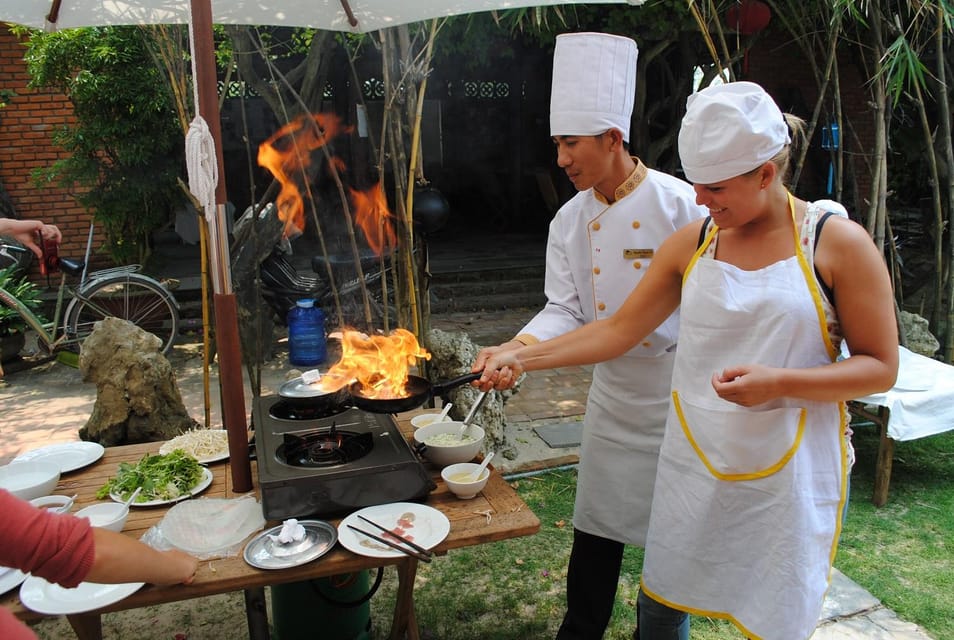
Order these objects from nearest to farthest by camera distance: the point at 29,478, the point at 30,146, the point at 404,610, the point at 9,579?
1. the point at 9,579
2. the point at 29,478
3. the point at 404,610
4. the point at 30,146

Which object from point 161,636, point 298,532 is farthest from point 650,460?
point 161,636

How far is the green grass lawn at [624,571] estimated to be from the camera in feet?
11.6

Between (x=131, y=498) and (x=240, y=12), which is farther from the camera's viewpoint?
(x=240, y=12)

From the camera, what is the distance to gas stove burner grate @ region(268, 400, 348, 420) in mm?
2793

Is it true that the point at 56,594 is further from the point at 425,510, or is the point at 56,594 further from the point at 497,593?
the point at 497,593

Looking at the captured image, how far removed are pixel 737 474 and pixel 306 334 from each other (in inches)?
247

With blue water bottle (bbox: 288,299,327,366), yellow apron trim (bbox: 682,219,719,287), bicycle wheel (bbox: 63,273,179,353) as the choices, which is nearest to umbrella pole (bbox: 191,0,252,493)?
yellow apron trim (bbox: 682,219,719,287)

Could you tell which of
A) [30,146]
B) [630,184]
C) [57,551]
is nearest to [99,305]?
[30,146]

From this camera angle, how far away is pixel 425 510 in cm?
241

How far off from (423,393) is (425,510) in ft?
1.33

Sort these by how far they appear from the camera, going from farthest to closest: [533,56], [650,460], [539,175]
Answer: [539,175], [533,56], [650,460]

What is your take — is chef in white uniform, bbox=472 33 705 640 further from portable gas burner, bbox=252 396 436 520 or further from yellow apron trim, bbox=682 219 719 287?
portable gas burner, bbox=252 396 436 520

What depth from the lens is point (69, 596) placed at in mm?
2002

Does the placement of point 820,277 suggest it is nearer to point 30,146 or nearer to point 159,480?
point 159,480
